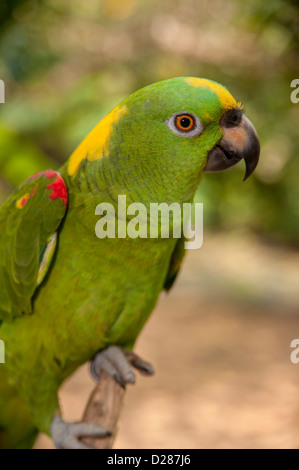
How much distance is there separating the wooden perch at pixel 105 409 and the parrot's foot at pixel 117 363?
0.06ft

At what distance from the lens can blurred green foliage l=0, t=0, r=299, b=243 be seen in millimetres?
2352

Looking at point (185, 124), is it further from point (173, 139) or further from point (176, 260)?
point (176, 260)

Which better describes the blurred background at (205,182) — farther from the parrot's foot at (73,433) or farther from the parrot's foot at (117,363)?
the parrot's foot at (73,433)

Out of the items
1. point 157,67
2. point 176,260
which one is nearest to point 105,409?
point 176,260

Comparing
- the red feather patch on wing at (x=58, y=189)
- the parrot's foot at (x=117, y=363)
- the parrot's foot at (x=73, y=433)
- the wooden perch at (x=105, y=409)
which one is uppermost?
the red feather patch on wing at (x=58, y=189)

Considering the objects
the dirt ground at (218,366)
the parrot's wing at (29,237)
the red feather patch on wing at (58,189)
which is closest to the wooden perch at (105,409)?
the parrot's wing at (29,237)

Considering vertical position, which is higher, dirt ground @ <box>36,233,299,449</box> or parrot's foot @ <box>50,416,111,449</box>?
dirt ground @ <box>36,233,299,449</box>

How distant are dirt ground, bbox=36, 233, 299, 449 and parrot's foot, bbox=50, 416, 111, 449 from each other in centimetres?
112

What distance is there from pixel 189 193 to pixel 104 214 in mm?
180

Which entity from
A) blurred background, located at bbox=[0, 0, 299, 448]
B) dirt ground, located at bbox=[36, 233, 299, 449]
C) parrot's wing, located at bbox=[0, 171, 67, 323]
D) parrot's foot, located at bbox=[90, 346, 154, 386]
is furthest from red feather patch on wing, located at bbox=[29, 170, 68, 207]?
dirt ground, located at bbox=[36, 233, 299, 449]

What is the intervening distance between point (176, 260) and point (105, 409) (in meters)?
0.40

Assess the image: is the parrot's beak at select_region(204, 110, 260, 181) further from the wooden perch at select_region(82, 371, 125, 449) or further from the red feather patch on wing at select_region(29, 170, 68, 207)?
the wooden perch at select_region(82, 371, 125, 449)

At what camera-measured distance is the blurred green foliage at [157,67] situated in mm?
2352
